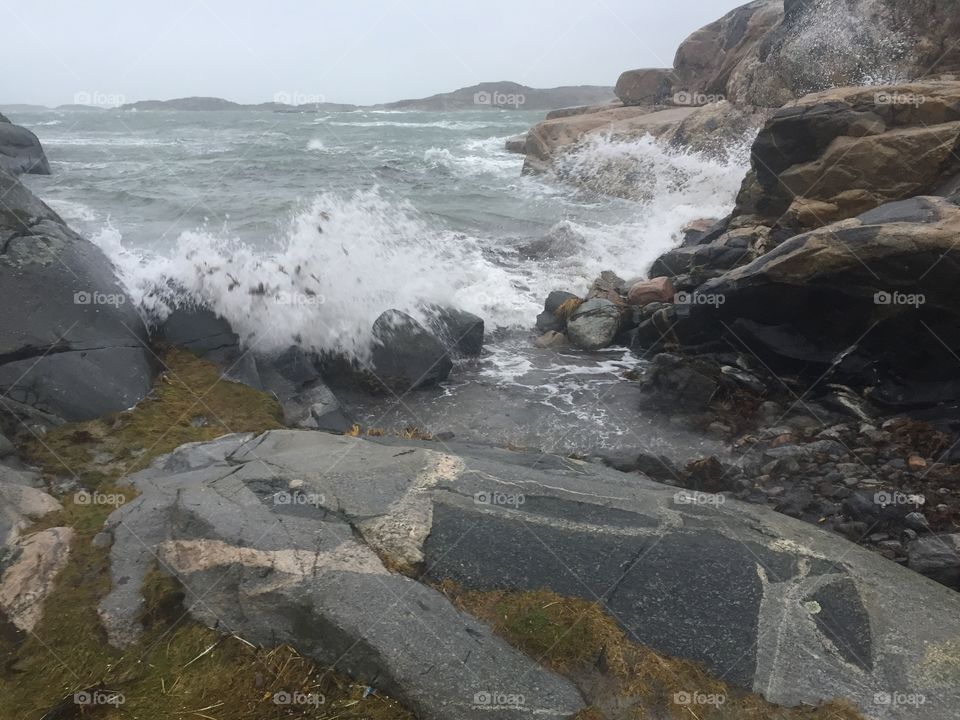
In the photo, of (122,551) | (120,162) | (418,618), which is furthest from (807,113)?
(120,162)

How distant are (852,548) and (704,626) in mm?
1325

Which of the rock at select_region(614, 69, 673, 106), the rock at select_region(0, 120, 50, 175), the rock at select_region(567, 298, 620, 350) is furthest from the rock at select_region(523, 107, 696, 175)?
the rock at select_region(0, 120, 50, 175)

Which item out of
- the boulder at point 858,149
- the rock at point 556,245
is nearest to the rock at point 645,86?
the rock at point 556,245

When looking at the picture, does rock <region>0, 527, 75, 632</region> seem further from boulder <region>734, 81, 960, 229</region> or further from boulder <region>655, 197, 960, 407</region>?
boulder <region>734, 81, 960, 229</region>

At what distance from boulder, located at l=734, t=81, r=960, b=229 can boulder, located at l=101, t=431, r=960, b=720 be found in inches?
246

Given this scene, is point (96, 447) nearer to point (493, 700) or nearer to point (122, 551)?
point (122, 551)

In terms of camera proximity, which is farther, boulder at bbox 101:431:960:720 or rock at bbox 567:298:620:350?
rock at bbox 567:298:620:350

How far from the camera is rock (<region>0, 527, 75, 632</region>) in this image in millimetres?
3084

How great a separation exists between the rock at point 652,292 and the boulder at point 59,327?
638cm

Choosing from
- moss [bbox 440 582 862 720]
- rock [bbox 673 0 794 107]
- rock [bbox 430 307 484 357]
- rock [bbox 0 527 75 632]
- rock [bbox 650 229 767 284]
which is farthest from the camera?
rock [bbox 673 0 794 107]

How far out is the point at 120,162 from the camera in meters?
24.3

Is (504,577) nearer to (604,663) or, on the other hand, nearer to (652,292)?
(604,663)

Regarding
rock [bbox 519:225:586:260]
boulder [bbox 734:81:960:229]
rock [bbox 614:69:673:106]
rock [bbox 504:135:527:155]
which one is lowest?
rock [bbox 519:225:586:260]

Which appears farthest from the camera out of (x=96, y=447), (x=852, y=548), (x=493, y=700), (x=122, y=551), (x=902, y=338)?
(x=902, y=338)
